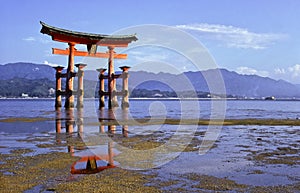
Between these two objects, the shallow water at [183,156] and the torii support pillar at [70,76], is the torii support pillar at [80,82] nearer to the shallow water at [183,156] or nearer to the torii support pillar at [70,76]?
the torii support pillar at [70,76]

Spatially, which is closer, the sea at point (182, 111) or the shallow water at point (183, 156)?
the shallow water at point (183, 156)

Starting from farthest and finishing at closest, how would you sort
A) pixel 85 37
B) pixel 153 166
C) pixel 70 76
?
pixel 70 76 → pixel 85 37 → pixel 153 166

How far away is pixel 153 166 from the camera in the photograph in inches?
346

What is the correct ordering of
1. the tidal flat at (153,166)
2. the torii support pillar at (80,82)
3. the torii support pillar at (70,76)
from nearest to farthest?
1. the tidal flat at (153,166)
2. the torii support pillar at (70,76)
3. the torii support pillar at (80,82)

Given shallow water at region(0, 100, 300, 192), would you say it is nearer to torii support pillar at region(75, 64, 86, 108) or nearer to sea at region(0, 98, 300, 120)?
sea at region(0, 98, 300, 120)

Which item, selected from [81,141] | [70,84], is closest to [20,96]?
[70,84]

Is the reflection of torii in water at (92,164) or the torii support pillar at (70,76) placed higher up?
the torii support pillar at (70,76)

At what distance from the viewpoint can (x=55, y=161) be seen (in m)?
9.16

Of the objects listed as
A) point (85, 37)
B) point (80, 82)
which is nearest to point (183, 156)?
point (85, 37)

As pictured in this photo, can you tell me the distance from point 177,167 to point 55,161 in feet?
10.8

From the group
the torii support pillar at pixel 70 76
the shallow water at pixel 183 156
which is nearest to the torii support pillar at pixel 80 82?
the torii support pillar at pixel 70 76

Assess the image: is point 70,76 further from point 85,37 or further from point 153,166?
point 153,166

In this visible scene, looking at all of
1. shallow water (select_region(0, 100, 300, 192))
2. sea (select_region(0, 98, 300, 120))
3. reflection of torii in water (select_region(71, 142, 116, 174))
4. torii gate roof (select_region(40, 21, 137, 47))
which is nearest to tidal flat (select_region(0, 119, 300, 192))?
shallow water (select_region(0, 100, 300, 192))

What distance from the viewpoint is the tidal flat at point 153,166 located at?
6.70 meters
